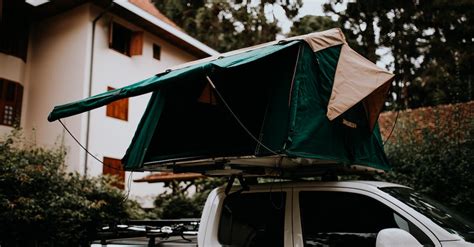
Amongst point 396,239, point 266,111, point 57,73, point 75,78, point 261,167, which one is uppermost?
point 57,73

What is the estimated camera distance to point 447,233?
156 inches

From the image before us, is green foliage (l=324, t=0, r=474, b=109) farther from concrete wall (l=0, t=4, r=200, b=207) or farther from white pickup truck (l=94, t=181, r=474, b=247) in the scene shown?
concrete wall (l=0, t=4, r=200, b=207)

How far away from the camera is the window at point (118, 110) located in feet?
56.4

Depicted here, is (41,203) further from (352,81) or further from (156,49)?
(156,49)

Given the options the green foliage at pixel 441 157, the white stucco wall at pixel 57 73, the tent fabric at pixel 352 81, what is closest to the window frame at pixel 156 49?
the white stucco wall at pixel 57 73

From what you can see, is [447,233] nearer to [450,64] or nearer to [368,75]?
[368,75]

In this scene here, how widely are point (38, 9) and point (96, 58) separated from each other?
293 centimetres

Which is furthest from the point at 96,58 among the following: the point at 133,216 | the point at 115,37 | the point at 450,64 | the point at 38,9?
the point at 450,64

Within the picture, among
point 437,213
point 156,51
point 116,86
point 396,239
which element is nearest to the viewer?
point 396,239

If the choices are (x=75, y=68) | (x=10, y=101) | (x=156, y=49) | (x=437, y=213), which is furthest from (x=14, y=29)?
(x=437, y=213)

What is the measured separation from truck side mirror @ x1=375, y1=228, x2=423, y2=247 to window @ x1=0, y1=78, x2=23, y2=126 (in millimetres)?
15364

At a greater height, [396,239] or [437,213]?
[437,213]

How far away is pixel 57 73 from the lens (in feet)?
56.6

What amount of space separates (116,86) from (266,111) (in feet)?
44.3
